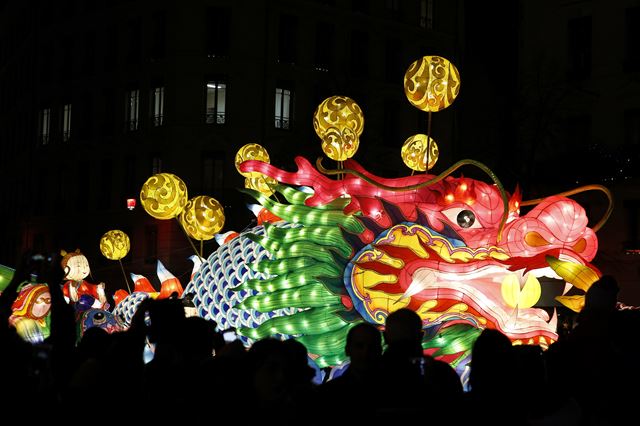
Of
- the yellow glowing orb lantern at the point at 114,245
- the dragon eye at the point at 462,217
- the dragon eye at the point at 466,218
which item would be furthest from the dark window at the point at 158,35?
the dragon eye at the point at 466,218

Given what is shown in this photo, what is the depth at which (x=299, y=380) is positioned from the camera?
6254mm

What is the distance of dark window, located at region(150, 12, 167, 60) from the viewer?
37812mm

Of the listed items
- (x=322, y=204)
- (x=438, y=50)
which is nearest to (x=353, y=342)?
(x=322, y=204)

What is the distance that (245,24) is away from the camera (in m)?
37.4

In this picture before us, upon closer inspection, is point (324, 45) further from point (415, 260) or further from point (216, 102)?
point (415, 260)

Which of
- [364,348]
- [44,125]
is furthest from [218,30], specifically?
[364,348]

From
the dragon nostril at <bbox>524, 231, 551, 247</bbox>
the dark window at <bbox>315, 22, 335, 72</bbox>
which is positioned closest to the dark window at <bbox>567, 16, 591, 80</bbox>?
the dark window at <bbox>315, 22, 335, 72</bbox>

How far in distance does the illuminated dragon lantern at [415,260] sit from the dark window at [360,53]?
86.3ft

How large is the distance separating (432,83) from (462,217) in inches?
75.5

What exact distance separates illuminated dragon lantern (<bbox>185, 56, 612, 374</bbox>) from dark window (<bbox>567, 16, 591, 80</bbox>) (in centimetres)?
1828

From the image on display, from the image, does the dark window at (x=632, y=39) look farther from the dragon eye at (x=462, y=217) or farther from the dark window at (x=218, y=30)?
the dragon eye at (x=462, y=217)

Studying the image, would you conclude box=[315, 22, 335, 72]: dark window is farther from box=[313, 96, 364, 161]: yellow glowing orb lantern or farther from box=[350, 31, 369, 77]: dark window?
box=[313, 96, 364, 161]: yellow glowing orb lantern

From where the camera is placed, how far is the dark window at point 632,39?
2988cm

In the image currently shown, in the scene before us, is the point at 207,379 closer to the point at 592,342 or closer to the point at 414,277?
the point at 592,342
